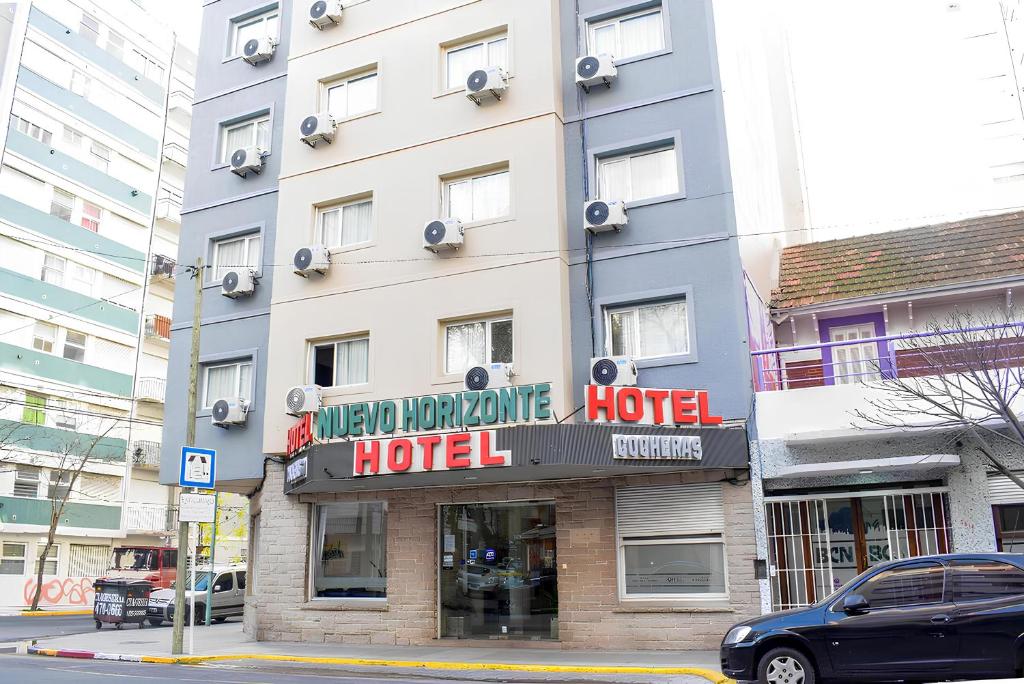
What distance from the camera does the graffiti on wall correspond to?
3644 centimetres

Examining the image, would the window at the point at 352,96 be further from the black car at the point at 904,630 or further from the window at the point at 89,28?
the window at the point at 89,28

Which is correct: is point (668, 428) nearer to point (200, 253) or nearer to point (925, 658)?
point (925, 658)

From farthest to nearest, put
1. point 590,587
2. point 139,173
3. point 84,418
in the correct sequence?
point 139,173
point 84,418
point 590,587

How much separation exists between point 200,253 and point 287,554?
7401 millimetres

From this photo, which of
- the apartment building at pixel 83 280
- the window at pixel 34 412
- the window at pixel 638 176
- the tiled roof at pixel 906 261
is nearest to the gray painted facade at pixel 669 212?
the window at pixel 638 176

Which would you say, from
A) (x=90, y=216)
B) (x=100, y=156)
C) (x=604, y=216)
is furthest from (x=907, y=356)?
(x=100, y=156)

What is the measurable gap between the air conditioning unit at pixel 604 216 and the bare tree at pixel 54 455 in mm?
27253

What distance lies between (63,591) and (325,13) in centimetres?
2856

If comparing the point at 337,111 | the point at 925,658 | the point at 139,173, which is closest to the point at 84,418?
the point at 139,173

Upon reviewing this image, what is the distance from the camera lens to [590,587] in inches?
600

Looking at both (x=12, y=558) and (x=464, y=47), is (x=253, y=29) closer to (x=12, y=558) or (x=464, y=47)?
(x=464, y=47)

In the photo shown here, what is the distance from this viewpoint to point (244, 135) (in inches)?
849

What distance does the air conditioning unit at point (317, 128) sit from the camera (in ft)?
63.0

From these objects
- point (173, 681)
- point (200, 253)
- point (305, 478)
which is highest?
point (200, 253)
